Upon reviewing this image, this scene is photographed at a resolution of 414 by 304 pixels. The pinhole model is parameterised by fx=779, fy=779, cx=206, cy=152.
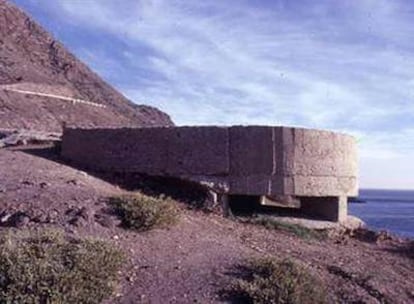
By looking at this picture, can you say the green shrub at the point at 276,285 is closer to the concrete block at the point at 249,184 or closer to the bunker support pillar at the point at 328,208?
the concrete block at the point at 249,184

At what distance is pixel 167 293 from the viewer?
27.8ft

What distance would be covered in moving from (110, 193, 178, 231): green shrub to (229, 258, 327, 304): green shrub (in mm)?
1562

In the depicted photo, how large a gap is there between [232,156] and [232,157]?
0.06 ft

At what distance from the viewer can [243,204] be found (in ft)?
49.8

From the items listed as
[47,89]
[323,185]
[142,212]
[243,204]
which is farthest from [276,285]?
[47,89]

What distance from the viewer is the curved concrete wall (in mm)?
12992

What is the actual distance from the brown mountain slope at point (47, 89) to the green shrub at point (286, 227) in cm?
1561

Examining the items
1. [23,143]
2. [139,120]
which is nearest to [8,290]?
[23,143]

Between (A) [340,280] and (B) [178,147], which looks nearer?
(A) [340,280]

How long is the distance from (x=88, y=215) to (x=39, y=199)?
2.55 feet

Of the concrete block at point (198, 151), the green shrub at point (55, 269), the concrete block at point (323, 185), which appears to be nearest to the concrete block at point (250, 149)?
the concrete block at point (198, 151)

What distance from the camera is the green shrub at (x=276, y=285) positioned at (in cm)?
853

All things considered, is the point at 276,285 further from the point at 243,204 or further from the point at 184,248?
→ the point at 243,204

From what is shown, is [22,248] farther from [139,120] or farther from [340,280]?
[139,120]
